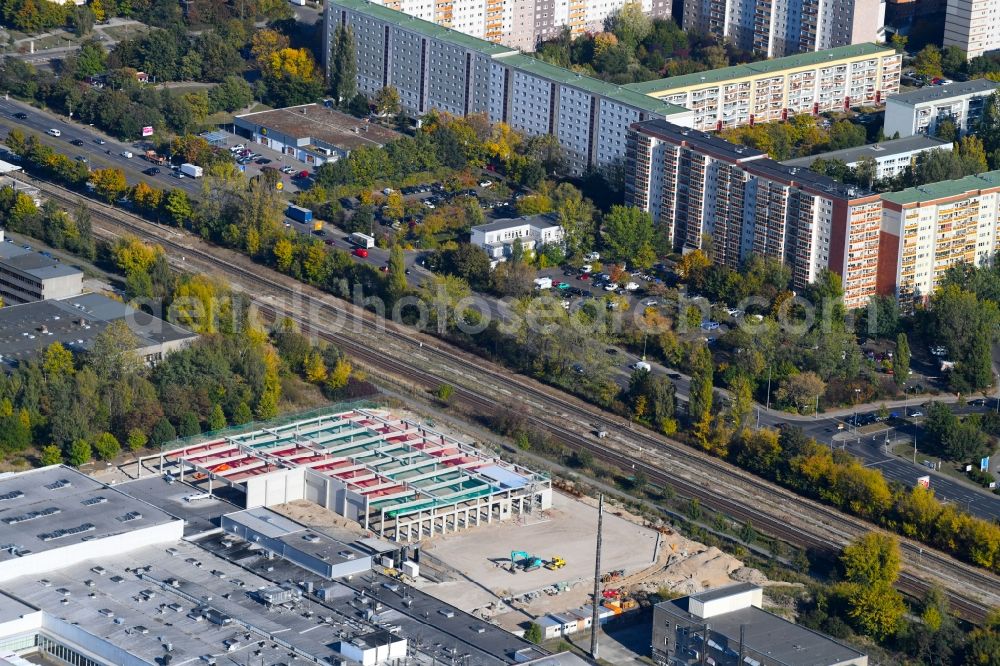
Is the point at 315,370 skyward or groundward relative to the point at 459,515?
skyward

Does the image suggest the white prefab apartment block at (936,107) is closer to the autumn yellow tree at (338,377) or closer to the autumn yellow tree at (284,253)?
the autumn yellow tree at (284,253)

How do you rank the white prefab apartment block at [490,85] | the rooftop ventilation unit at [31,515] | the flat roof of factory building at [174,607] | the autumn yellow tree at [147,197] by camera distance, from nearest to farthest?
the flat roof of factory building at [174,607] → the rooftop ventilation unit at [31,515] → the autumn yellow tree at [147,197] → the white prefab apartment block at [490,85]

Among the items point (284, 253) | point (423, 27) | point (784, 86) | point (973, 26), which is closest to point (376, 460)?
point (284, 253)

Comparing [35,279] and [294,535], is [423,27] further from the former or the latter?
[294,535]

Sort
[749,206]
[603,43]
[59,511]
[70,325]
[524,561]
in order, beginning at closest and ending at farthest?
[59,511] → [524,561] → [70,325] → [749,206] → [603,43]

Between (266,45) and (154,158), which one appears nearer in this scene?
(154,158)

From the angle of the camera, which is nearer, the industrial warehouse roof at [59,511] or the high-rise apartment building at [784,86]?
the industrial warehouse roof at [59,511]

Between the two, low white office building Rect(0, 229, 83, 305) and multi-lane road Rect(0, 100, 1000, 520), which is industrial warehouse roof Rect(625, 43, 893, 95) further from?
low white office building Rect(0, 229, 83, 305)

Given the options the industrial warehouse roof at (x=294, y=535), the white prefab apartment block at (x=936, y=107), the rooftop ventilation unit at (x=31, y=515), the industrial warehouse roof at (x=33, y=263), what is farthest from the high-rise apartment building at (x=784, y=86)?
the rooftop ventilation unit at (x=31, y=515)

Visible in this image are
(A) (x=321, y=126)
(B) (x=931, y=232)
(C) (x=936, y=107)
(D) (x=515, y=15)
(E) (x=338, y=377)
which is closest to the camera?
(E) (x=338, y=377)

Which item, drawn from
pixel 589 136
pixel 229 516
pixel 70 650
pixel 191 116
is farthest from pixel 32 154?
pixel 70 650
